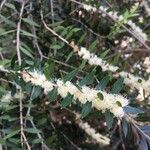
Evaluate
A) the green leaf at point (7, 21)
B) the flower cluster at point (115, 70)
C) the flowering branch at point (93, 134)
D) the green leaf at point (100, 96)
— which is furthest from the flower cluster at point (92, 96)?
the flowering branch at point (93, 134)

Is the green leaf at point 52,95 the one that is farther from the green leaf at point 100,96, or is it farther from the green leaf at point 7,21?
the green leaf at point 7,21

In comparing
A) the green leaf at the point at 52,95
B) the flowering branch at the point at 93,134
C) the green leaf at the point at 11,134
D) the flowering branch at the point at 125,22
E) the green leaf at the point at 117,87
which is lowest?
the flowering branch at the point at 93,134

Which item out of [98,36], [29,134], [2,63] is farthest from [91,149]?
[2,63]

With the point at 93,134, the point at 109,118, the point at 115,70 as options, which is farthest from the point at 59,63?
the point at 93,134

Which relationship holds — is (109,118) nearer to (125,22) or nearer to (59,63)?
(59,63)

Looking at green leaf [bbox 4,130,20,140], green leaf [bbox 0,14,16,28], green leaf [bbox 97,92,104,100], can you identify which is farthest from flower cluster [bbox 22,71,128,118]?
green leaf [bbox 0,14,16,28]

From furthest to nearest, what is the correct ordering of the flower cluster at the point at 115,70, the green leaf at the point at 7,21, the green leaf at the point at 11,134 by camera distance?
the green leaf at the point at 7,21 → the flower cluster at the point at 115,70 → the green leaf at the point at 11,134
